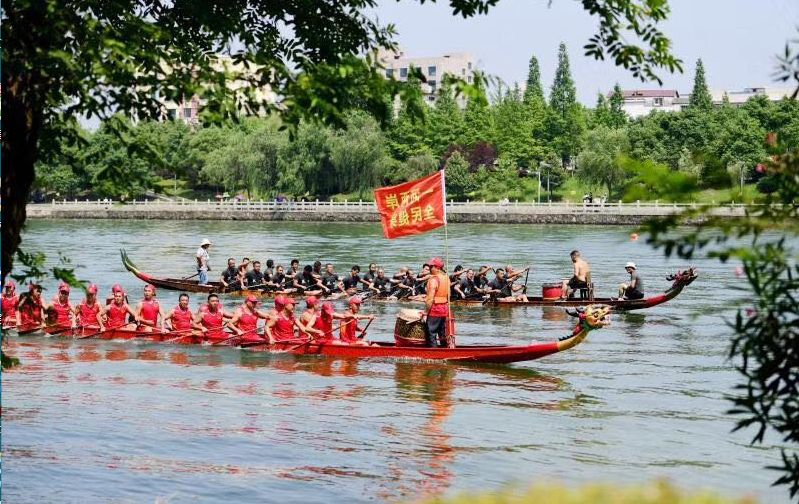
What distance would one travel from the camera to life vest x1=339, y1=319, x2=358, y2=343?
23188mm

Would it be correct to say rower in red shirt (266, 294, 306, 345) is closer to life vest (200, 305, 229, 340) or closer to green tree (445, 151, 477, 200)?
life vest (200, 305, 229, 340)

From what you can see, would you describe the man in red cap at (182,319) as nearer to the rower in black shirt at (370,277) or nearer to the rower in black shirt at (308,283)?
the rower in black shirt at (308,283)

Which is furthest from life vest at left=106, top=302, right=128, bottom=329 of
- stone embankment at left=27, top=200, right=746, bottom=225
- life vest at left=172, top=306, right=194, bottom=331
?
stone embankment at left=27, top=200, right=746, bottom=225

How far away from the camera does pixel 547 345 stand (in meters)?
21.6

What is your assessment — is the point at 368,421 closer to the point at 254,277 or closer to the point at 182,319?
the point at 182,319

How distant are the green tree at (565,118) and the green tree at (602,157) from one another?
3.43 m

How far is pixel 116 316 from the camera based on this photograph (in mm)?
25484

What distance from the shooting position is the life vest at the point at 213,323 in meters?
24.4

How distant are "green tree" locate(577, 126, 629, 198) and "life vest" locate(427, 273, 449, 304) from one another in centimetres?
7277

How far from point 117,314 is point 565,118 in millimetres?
91933

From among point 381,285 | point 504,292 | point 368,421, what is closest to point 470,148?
point 381,285

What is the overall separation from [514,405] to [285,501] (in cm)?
639

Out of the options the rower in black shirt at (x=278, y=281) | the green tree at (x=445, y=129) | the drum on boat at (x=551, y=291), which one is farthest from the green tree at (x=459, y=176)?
the drum on boat at (x=551, y=291)

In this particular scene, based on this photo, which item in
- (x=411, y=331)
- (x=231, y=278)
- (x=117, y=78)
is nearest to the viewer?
(x=117, y=78)
